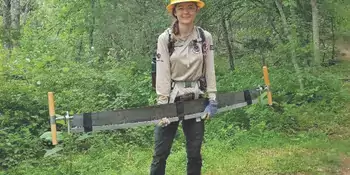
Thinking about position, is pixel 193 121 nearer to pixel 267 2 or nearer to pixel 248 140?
pixel 248 140

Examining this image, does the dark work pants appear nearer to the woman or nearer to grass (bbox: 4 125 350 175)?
the woman

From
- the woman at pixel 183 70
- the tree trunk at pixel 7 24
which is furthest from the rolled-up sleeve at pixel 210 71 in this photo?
the tree trunk at pixel 7 24

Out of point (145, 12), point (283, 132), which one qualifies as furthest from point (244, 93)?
point (145, 12)

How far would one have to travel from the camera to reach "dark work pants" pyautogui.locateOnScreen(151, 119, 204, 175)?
13.9 feet

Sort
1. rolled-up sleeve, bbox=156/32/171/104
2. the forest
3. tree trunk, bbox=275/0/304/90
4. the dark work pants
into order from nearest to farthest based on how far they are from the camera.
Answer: rolled-up sleeve, bbox=156/32/171/104 → the dark work pants → the forest → tree trunk, bbox=275/0/304/90

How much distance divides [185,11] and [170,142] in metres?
1.32

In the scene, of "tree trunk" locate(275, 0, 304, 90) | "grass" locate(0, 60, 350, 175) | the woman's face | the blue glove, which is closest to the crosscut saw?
the blue glove

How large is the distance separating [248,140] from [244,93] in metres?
2.78

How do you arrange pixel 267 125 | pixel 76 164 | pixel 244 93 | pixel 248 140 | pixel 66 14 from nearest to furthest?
1. pixel 244 93
2. pixel 76 164
3. pixel 248 140
4. pixel 267 125
5. pixel 66 14

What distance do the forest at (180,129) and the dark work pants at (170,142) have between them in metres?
0.99

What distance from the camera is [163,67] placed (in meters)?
4.10

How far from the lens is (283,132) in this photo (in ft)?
27.3

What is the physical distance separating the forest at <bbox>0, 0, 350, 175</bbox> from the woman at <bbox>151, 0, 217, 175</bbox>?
3.48 feet

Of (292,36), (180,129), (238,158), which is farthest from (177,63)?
(292,36)
